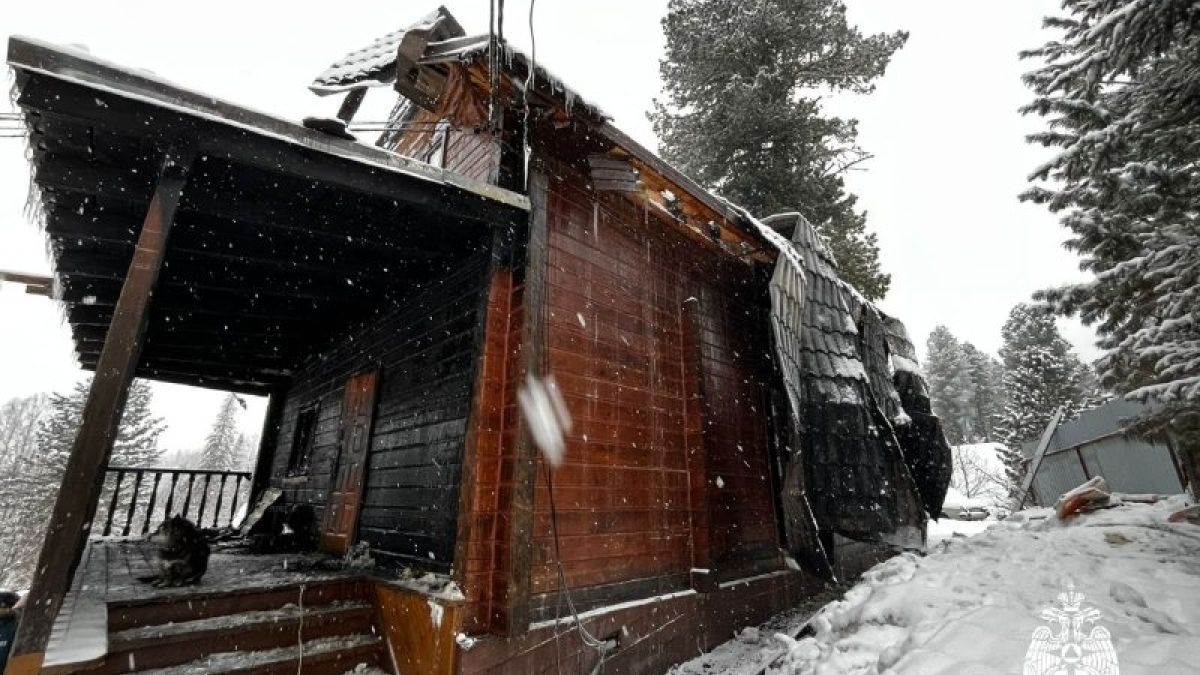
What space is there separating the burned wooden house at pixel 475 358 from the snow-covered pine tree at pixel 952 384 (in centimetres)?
4976

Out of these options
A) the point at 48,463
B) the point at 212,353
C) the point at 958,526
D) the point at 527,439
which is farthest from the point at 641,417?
the point at 48,463

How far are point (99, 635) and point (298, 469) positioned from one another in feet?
18.9

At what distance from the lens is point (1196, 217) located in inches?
221

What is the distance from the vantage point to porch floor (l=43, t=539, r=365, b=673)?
3.30 m

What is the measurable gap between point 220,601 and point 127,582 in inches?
54.0

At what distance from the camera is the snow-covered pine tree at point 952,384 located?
162 feet

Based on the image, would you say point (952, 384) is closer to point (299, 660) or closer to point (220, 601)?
point (299, 660)

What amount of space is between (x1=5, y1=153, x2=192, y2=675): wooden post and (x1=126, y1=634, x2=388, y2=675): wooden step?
1.26m

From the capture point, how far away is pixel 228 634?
163 inches

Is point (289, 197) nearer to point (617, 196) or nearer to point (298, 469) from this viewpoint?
point (617, 196)

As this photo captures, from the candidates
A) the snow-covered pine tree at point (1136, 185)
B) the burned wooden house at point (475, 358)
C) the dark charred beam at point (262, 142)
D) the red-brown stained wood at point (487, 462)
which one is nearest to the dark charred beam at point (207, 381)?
the burned wooden house at point (475, 358)

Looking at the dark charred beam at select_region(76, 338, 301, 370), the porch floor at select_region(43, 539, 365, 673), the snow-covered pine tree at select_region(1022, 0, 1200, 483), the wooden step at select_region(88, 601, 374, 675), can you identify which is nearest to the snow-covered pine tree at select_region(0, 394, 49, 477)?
the dark charred beam at select_region(76, 338, 301, 370)

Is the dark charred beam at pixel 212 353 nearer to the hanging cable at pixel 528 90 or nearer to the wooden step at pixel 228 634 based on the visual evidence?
the wooden step at pixel 228 634

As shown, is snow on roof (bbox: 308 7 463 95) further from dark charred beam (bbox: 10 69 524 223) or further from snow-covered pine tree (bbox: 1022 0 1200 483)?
snow-covered pine tree (bbox: 1022 0 1200 483)
